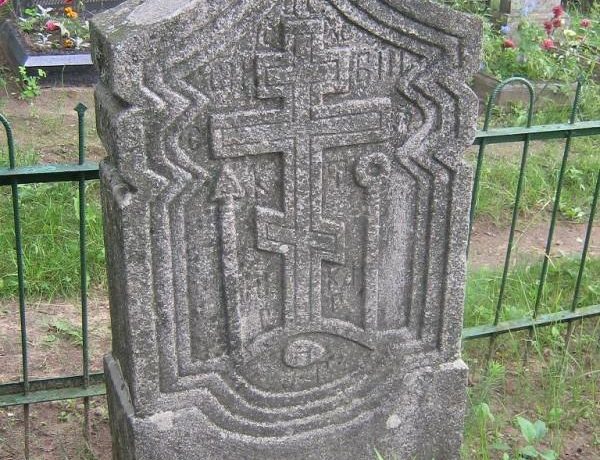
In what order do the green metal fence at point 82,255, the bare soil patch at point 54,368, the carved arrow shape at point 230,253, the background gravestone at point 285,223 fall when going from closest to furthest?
the background gravestone at point 285,223, the carved arrow shape at point 230,253, the green metal fence at point 82,255, the bare soil patch at point 54,368

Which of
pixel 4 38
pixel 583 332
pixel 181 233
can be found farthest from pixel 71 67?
pixel 181 233

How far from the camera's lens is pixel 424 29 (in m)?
2.30

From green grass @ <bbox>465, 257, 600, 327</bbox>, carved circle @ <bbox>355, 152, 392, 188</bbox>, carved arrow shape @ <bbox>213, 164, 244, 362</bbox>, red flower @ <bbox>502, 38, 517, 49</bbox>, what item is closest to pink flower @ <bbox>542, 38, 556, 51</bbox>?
red flower @ <bbox>502, 38, 517, 49</bbox>

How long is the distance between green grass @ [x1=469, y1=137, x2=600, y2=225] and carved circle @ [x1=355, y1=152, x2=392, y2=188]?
2.63 metres

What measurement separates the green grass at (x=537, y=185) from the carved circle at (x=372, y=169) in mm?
2634

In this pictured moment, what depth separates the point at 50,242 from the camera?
4.17 m

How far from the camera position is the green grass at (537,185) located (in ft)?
16.4

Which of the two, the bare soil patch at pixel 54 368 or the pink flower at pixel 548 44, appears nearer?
the bare soil patch at pixel 54 368

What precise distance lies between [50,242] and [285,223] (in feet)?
6.90

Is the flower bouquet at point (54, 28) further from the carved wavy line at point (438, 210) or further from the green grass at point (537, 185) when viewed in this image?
the carved wavy line at point (438, 210)

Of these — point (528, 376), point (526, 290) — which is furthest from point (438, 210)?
point (526, 290)

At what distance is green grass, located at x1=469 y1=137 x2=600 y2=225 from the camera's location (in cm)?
500

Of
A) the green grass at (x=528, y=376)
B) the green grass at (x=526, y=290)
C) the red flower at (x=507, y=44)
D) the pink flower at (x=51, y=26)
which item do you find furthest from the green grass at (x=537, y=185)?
the pink flower at (x=51, y=26)

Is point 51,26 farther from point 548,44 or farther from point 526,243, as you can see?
point 526,243
